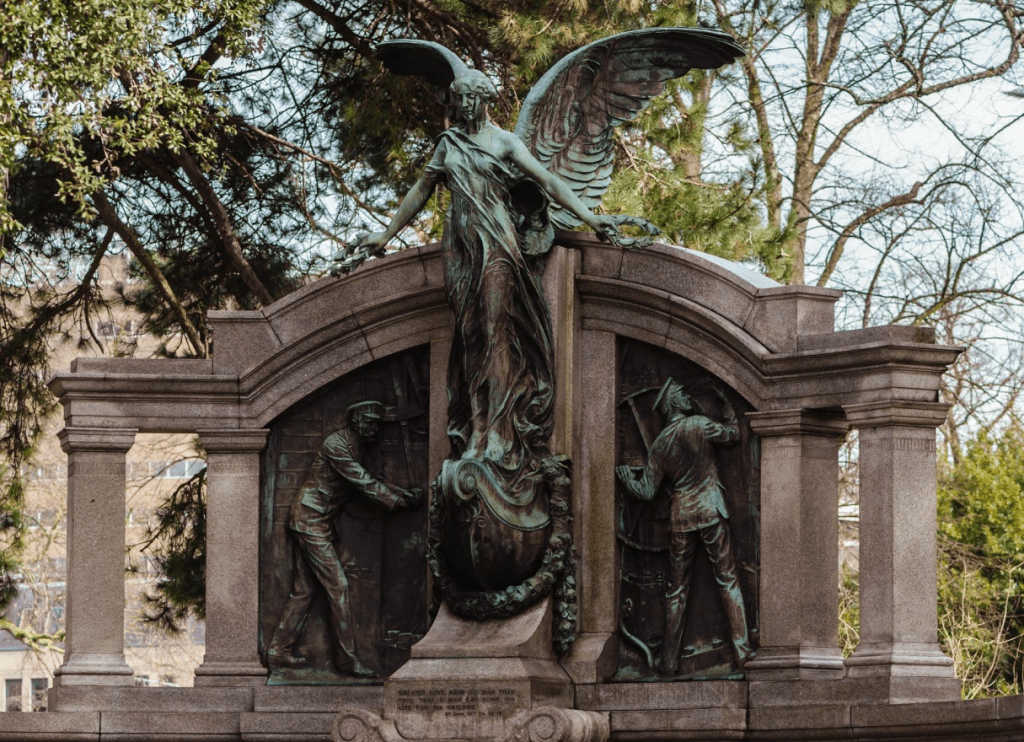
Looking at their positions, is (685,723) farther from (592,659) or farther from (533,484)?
(533,484)

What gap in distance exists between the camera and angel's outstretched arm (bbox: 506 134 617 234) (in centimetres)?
1342

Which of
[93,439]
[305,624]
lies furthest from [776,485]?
[93,439]

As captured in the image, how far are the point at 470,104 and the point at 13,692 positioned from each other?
34.3m

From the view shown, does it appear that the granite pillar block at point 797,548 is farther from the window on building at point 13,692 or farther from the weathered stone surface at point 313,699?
the window on building at point 13,692

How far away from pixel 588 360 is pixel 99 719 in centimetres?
374

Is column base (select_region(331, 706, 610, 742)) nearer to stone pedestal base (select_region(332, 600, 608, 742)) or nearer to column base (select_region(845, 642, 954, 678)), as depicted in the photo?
stone pedestal base (select_region(332, 600, 608, 742))

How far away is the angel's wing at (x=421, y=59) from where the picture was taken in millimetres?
14203

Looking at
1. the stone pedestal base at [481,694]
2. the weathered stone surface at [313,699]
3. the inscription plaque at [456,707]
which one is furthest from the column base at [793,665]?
the weathered stone surface at [313,699]

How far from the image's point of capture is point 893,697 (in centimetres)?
1234

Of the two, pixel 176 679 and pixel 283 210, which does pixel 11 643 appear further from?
pixel 283 210

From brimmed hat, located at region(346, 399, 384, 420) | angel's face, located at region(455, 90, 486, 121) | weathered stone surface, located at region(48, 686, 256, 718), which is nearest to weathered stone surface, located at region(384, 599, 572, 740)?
weathered stone surface, located at region(48, 686, 256, 718)

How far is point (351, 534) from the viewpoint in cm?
1425

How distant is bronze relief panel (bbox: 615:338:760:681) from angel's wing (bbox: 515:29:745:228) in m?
1.40

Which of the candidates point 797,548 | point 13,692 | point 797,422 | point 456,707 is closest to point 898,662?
point 797,548
